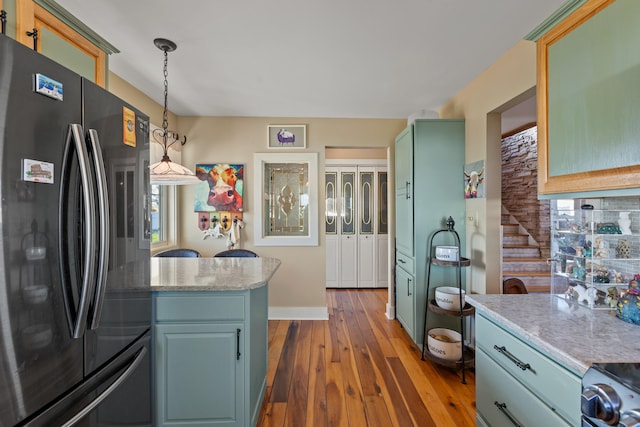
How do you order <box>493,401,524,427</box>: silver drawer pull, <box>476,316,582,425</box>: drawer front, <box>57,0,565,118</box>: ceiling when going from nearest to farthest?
1. <box>476,316,582,425</box>: drawer front
2. <box>493,401,524,427</box>: silver drawer pull
3. <box>57,0,565,118</box>: ceiling

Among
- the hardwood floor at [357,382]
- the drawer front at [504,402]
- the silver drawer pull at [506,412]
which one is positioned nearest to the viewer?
the drawer front at [504,402]

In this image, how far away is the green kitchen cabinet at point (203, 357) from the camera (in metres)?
1.57

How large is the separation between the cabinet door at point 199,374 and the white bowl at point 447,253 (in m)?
1.80

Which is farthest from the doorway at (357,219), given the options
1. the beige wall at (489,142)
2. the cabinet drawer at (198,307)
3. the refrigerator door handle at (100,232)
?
the refrigerator door handle at (100,232)

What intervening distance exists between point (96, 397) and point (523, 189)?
4.88 metres

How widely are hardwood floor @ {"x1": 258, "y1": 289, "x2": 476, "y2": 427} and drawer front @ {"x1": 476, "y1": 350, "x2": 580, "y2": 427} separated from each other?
2.06 feet

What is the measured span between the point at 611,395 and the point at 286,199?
3.31 m

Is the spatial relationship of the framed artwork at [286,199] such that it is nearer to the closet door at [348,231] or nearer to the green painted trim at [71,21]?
the closet door at [348,231]

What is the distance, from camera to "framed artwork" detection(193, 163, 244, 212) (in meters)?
3.68

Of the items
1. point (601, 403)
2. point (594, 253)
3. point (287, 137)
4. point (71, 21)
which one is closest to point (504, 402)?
point (601, 403)

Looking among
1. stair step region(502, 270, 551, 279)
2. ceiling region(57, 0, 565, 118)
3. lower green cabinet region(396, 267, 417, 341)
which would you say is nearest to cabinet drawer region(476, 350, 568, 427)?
lower green cabinet region(396, 267, 417, 341)

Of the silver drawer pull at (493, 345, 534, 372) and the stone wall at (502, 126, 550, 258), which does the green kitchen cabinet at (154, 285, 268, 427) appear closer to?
the silver drawer pull at (493, 345, 534, 372)

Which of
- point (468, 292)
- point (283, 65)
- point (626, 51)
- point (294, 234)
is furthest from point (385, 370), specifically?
point (283, 65)

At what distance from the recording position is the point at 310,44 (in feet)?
6.82
